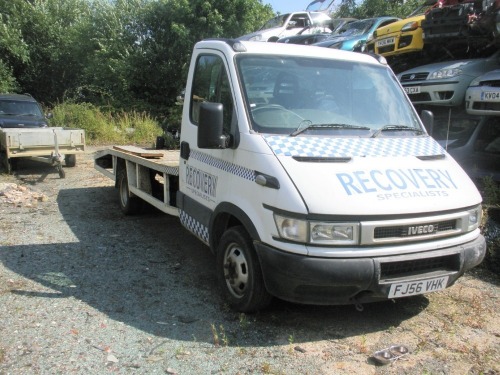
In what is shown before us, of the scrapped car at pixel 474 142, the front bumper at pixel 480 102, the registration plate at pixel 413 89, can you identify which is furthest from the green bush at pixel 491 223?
the registration plate at pixel 413 89

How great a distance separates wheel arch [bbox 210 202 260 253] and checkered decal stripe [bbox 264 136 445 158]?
0.59 meters

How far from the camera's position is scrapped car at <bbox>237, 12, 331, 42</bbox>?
16695 millimetres

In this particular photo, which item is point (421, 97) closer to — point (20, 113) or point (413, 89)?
point (413, 89)

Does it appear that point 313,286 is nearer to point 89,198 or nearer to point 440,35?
point 89,198

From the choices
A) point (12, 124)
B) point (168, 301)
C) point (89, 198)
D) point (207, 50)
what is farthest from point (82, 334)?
point (12, 124)

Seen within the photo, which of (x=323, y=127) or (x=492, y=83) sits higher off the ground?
(x=492, y=83)

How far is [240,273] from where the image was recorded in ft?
13.1

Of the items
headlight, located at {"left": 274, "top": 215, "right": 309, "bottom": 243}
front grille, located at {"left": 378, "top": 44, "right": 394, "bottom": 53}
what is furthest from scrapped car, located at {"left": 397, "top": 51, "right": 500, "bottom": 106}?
headlight, located at {"left": 274, "top": 215, "right": 309, "bottom": 243}

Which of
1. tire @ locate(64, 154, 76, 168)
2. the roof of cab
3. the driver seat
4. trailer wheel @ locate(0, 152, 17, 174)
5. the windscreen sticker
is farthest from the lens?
tire @ locate(64, 154, 76, 168)

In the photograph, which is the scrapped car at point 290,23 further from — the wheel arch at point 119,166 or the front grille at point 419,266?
the front grille at point 419,266

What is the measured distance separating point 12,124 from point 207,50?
932 centimetres

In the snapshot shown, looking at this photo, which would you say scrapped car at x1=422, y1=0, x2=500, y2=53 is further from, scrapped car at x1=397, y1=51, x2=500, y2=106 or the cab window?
the cab window

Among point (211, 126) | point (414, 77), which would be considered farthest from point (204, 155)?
point (414, 77)

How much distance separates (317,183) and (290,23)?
1501cm
